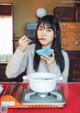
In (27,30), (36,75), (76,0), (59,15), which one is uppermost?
(76,0)

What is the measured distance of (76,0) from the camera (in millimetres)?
4078

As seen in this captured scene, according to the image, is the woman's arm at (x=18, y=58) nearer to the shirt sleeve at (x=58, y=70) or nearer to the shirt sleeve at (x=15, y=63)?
the shirt sleeve at (x=15, y=63)

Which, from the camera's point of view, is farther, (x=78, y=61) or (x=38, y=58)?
(x=78, y=61)

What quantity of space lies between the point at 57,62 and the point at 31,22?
2.54m

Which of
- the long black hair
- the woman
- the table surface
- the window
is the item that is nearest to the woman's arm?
the woman

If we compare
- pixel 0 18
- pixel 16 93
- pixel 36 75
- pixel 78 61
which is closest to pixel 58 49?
pixel 36 75

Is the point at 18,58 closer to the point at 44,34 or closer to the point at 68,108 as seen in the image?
the point at 44,34

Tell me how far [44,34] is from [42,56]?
179mm

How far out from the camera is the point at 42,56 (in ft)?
5.21

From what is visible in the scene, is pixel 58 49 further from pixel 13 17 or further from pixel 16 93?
pixel 13 17

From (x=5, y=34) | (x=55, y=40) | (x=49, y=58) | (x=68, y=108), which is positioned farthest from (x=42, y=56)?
(x=5, y=34)

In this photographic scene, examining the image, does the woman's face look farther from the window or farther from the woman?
the window

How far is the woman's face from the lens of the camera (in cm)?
168

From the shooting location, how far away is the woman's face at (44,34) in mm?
1679
